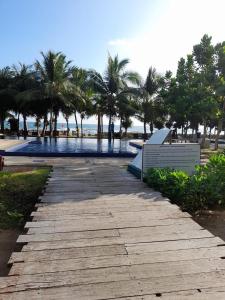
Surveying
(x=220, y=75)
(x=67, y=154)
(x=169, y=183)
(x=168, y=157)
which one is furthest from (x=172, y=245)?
(x=220, y=75)

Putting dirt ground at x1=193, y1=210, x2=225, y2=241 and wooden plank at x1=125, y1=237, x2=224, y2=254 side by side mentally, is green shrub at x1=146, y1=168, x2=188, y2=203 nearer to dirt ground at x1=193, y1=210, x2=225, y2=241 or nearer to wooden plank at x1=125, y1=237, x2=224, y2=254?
dirt ground at x1=193, y1=210, x2=225, y2=241

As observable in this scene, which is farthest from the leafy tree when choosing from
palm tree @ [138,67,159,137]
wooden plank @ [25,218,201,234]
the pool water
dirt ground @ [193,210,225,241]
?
wooden plank @ [25,218,201,234]

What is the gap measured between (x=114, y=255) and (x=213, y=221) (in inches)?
121

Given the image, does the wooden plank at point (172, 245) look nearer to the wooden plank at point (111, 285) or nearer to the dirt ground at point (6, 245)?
the wooden plank at point (111, 285)

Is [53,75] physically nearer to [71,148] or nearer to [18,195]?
[71,148]

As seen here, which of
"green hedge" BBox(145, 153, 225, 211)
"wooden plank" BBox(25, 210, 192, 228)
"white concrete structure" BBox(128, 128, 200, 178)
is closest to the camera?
"wooden plank" BBox(25, 210, 192, 228)

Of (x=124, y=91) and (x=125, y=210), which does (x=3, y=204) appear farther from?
(x=124, y=91)

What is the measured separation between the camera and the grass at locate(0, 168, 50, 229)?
6539 millimetres

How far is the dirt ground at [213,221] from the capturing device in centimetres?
589

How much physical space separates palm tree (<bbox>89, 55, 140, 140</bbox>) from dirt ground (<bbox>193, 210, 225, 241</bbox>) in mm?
22899

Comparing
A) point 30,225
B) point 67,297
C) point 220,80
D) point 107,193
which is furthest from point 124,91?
point 67,297

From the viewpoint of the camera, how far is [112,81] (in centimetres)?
2886

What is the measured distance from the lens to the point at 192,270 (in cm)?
356

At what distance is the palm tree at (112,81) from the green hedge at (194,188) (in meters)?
22.1
